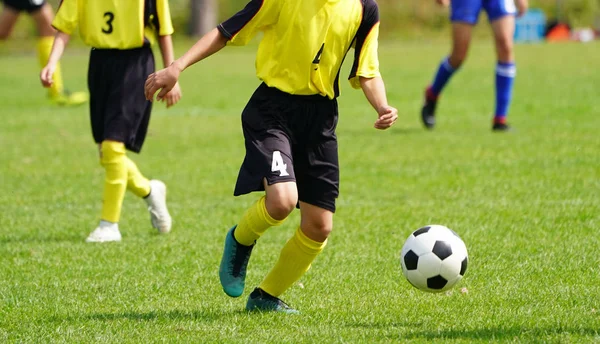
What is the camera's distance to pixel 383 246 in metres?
6.03

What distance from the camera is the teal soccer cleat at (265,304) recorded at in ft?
15.1

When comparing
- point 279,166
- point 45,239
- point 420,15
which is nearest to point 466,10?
point 45,239

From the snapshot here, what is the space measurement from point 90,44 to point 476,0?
4.91 metres

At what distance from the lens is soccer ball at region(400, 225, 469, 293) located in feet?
14.5

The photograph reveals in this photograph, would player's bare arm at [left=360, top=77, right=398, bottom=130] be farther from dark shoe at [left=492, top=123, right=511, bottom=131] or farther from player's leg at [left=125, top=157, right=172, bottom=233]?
dark shoe at [left=492, top=123, right=511, bottom=131]

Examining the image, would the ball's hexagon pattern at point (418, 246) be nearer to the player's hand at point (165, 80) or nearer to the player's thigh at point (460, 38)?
the player's hand at point (165, 80)

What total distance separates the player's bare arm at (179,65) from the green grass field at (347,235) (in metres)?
1.00

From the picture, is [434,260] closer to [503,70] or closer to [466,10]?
[466,10]

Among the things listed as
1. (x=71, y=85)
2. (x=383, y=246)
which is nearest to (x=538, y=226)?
(x=383, y=246)

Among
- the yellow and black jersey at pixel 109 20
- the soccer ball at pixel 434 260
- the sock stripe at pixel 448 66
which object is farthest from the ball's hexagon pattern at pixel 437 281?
the sock stripe at pixel 448 66

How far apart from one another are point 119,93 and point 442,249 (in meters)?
2.66

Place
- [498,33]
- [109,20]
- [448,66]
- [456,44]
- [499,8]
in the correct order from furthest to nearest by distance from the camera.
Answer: [448,66] < [456,44] < [498,33] < [499,8] < [109,20]

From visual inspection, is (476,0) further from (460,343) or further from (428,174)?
(460,343)

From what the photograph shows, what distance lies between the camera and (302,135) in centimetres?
452
